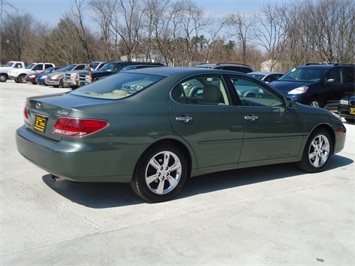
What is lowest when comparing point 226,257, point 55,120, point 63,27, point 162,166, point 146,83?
point 226,257

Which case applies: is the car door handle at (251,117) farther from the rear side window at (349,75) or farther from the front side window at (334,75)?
the rear side window at (349,75)

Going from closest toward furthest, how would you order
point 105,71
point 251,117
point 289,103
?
point 251,117, point 289,103, point 105,71

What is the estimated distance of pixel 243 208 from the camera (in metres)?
4.44

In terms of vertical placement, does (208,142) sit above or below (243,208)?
above

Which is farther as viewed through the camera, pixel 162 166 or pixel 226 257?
pixel 162 166

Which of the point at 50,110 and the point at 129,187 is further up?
the point at 50,110

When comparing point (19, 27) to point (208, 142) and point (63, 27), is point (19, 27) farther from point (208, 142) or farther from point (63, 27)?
point (208, 142)

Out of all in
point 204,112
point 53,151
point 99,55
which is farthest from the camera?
point 99,55

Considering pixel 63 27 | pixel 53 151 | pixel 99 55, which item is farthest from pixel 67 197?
pixel 63 27

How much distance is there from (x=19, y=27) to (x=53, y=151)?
64.7 m

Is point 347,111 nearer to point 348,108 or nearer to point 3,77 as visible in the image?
point 348,108

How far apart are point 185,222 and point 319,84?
31.4ft

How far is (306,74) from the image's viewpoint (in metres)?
12.9

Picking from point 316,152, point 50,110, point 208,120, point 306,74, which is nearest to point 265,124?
point 208,120
